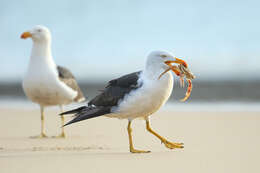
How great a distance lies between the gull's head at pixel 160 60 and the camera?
653 centimetres

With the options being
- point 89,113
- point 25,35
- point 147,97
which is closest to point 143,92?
point 147,97

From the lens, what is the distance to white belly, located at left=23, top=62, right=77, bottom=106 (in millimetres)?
9031

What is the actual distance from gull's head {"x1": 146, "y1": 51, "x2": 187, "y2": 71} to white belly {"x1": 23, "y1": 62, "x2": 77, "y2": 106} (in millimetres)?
2994

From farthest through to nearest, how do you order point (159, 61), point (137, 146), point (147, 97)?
point (137, 146) < point (159, 61) < point (147, 97)

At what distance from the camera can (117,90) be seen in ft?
22.2

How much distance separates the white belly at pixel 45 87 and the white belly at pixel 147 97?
2875 millimetres

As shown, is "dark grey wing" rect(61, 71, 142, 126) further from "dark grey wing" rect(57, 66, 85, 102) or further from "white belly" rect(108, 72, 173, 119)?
"dark grey wing" rect(57, 66, 85, 102)

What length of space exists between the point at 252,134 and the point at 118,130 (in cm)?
255

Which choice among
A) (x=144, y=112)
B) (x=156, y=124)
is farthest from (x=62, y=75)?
(x=144, y=112)

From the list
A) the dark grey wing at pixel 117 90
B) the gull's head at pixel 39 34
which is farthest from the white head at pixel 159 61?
the gull's head at pixel 39 34

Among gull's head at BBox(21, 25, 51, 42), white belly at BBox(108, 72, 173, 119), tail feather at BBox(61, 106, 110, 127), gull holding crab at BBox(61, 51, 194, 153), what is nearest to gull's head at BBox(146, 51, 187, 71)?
gull holding crab at BBox(61, 51, 194, 153)

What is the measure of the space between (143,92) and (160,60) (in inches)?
20.1

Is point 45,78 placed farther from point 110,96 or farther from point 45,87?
point 110,96

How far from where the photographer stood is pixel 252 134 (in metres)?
8.13
